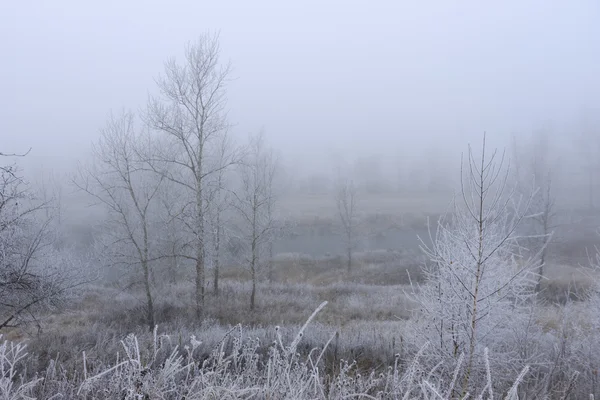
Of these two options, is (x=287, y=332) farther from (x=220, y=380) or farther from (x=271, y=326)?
(x=220, y=380)

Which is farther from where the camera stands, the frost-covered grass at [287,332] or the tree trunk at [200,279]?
the tree trunk at [200,279]

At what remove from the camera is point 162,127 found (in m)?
12.9

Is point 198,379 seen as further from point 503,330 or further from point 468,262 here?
point 503,330

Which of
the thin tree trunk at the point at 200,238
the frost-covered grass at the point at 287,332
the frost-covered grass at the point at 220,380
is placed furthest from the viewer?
the thin tree trunk at the point at 200,238

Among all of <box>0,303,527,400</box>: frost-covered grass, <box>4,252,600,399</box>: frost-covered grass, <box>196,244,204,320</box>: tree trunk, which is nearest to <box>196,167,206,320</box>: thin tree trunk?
<box>196,244,204,320</box>: tree trunk

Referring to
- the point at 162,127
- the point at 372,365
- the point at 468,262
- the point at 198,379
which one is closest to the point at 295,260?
the point at 162,127

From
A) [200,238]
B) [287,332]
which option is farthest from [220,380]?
[200,238]

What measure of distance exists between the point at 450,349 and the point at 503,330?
41.8 inches

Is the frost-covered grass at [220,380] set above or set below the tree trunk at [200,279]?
above

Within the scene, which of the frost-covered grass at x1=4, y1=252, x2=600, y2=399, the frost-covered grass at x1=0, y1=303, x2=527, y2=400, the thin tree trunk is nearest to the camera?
the frost-covered grass at x1=0, y1=303, x2=527, y2=400

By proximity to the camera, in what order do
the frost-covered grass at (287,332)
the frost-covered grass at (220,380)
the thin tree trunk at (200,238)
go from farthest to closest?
the thin tree trunk at (200,238) < the frost-covered grass at (287,332) < the frost-covered grass at (220,380)

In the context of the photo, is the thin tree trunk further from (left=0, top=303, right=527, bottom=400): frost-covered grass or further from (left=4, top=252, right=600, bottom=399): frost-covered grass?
(left=0, top=303, right=527, bottom=400): frost-covered grass

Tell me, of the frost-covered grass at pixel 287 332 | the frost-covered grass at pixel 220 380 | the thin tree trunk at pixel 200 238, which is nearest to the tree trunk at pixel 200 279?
the thin tree trunk at pixel 200 238

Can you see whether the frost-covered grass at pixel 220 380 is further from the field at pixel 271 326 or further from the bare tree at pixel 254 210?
the bare tree at pixel 254 210
